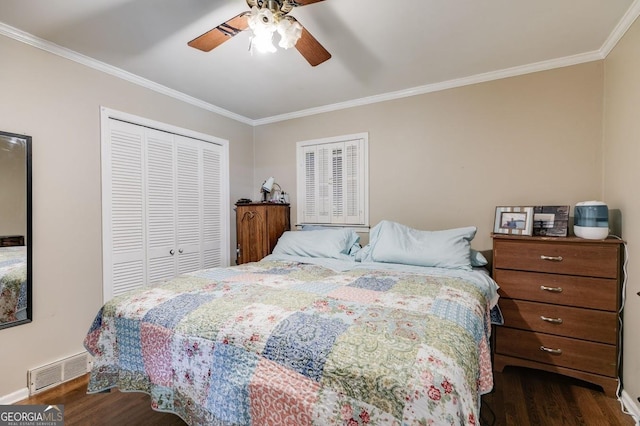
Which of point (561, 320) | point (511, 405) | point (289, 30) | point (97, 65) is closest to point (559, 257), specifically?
point (561, 320)

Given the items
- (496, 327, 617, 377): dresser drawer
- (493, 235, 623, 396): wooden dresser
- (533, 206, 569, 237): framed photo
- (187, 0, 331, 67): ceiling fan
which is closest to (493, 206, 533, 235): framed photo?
(533, 206, 569, 237): framed photo

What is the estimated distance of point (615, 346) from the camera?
1.92 meters

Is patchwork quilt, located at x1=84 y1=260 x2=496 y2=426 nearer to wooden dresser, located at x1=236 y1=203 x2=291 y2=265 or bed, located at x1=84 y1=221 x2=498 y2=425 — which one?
bed, located at x1=84 y1=221 x2=498 y2=425

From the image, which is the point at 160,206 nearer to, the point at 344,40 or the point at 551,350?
the point at 344,40

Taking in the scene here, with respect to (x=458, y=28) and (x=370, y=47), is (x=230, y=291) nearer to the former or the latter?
(x=370, y=47)

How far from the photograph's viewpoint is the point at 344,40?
6.71 feet

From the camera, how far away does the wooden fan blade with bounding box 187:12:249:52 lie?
1.50m

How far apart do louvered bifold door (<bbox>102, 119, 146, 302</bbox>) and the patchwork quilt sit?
1019 mm

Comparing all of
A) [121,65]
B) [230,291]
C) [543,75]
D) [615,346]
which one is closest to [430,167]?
[543,75]

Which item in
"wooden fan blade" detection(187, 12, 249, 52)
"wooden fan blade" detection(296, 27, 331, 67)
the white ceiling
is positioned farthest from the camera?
the white ceiling

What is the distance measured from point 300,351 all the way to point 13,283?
6.98 feet

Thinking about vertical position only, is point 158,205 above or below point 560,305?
above

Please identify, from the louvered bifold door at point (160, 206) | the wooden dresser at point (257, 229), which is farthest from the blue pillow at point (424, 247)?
the louvered bifold door at point (160, 206)

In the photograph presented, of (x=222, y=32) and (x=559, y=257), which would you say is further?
(x=559, y=257)
